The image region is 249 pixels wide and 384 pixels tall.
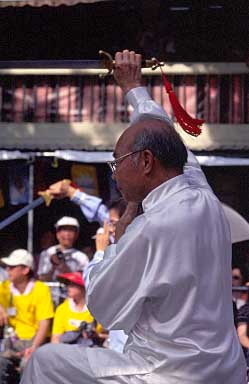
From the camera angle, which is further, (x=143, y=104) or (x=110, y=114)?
(x=110, y=114)

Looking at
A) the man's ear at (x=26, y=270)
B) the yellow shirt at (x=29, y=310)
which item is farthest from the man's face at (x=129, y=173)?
the man's ear at (x=26, y=270)

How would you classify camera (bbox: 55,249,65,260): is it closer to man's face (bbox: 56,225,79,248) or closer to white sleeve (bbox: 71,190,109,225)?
man's face (bbox: 56,225,79,248)

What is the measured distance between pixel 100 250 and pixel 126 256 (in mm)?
1092

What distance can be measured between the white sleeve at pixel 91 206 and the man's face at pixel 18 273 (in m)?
1.55

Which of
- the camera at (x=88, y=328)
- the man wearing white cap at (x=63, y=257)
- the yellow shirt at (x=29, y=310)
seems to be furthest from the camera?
the man wearing white cap at (x=63, y=257)

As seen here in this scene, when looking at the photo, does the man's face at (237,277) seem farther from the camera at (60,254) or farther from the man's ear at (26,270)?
the man's ear at (26,270)

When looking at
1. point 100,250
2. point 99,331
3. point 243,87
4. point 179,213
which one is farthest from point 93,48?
point 243,87

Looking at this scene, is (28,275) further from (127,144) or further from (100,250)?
(127,144)

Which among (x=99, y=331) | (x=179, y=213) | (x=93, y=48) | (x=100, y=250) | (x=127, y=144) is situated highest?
(x=93, y=48)

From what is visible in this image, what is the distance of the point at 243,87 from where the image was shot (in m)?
11.4

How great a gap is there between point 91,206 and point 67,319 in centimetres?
210

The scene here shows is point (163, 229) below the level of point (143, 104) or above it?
below

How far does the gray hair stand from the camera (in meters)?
3.24

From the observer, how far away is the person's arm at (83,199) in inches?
383
